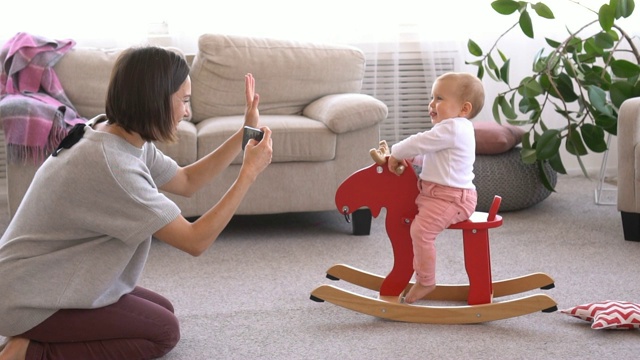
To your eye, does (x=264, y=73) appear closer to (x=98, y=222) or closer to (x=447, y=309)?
(x=447, y=309)

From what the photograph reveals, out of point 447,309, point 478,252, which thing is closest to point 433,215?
point 478,252

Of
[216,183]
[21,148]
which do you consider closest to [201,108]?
[216,183]

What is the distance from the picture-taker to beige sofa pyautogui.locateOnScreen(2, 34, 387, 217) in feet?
12.4

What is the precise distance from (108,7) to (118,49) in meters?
0.35

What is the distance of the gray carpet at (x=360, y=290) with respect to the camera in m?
2.53

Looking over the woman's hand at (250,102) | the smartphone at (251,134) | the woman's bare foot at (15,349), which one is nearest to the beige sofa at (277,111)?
the woman's hand at (250,102)

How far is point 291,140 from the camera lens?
3.79 m

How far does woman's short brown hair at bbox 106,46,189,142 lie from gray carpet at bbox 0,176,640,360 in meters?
0.66

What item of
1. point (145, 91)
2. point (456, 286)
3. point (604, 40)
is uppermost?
point (145, 91)

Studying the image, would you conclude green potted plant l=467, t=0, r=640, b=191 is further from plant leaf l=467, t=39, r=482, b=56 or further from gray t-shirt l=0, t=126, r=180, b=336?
gray t-shirt l=0, t=126, r=180, b=336

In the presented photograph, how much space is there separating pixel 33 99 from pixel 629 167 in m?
2.41

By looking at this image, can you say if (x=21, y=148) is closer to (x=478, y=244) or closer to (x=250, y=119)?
(x=250, y=119)

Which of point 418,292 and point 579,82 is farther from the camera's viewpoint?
point 579,82

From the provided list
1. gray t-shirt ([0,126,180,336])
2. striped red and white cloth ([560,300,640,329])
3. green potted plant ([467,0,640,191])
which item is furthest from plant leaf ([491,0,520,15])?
gray t-shirt ([0,126,180,336])
